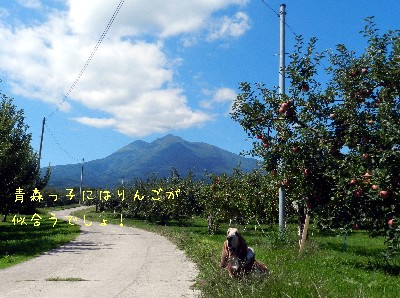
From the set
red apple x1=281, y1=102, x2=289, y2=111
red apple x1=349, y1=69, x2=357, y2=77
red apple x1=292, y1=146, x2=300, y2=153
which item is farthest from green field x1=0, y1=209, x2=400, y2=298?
red apple x1=349, y1=69, x2=357, y2=77

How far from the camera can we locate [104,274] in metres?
12.7

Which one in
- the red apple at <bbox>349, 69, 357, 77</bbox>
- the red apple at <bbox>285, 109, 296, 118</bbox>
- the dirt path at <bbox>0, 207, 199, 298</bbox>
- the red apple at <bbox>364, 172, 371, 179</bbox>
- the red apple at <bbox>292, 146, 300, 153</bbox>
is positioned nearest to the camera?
the red apple at <bbox>364, 172, 371, 179</bbox>

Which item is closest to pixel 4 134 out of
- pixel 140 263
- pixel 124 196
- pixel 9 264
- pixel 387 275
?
pixel 9 264

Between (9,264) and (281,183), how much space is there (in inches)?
383

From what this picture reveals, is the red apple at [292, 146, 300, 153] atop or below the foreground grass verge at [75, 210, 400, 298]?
atop

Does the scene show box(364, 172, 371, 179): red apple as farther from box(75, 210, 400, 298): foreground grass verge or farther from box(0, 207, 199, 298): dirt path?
box(0, 207, 199, 298): dirt path

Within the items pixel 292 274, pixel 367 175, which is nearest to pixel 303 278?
pixel 292 274

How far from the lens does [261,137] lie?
13953 mm

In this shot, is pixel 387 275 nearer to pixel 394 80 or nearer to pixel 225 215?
pixel 394 80

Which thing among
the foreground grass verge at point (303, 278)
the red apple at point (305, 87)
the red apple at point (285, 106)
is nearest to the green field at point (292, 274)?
the foreground grass verge at point (303, 278)

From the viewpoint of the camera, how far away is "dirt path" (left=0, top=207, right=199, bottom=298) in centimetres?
980

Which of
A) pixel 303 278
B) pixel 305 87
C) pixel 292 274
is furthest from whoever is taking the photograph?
pixel 305 87

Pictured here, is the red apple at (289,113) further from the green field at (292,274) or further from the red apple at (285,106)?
the green field at (292,274)

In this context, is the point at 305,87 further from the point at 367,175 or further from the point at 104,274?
the point at 104,274
